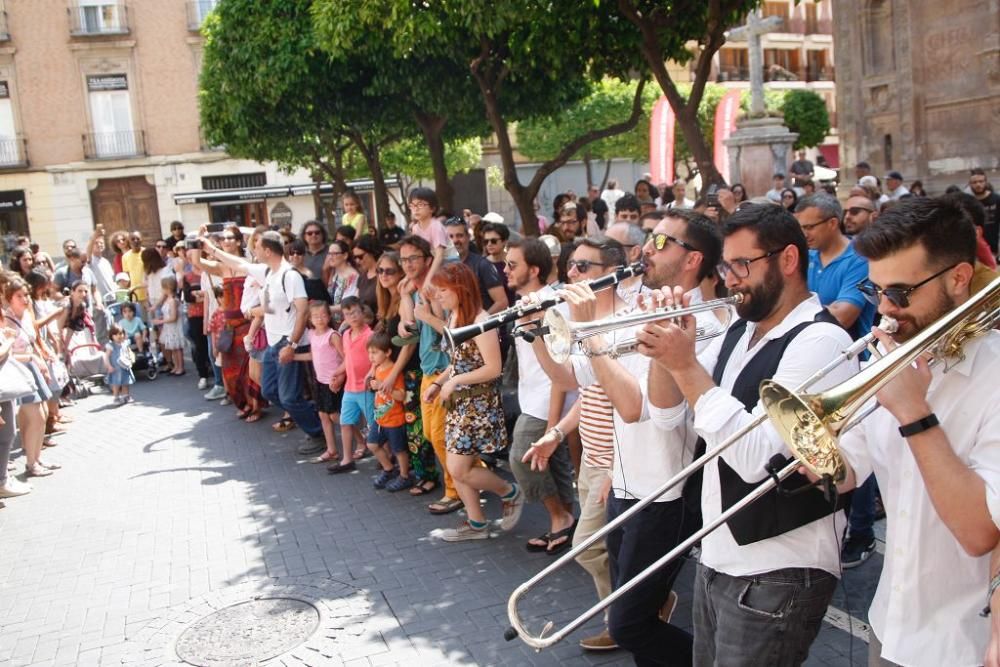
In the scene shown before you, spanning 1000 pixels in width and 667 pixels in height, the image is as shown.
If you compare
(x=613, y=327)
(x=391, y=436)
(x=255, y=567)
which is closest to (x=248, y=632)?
(x=255, y=567)

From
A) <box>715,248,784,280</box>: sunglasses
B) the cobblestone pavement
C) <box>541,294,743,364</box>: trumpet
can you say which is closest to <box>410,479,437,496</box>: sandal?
the cobblestone pavement

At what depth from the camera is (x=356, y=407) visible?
777 centimetres

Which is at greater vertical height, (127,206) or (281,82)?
(281,82)

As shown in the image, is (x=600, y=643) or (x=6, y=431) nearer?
(x=600, y=643)

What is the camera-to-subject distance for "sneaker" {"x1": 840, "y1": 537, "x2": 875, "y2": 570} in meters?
5.27

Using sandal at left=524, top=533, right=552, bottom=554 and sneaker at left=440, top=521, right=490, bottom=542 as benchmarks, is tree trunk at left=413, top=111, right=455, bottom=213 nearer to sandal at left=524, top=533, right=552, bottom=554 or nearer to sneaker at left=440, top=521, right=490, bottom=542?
sneaker at left=440, top=521, right=490, bottom=542

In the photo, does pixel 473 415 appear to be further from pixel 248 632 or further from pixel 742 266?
pixel 742 266

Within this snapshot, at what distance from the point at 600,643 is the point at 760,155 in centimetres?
1344

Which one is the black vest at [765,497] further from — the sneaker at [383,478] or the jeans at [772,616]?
the sneaker at [383,478]

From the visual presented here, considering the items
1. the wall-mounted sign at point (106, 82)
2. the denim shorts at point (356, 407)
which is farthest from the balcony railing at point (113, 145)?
the denim shorts at point (356, 407)

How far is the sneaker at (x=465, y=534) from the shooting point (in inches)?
243

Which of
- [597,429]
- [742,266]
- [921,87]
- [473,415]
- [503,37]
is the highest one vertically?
[503,37]

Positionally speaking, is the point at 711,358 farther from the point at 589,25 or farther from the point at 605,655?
→ the point at 589,25

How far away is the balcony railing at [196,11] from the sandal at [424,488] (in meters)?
31.5
